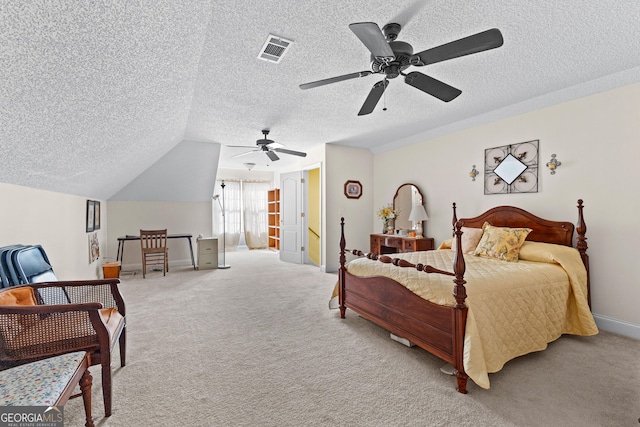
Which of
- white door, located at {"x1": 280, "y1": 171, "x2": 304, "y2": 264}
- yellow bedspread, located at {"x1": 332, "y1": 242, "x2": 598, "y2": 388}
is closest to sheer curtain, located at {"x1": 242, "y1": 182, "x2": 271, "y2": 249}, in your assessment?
white door, located at {"x1": 280, "y1": 171, "x2": 304, "y2": 264}

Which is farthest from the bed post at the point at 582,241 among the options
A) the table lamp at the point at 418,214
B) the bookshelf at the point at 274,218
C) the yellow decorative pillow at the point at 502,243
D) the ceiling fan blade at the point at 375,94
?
the bookshelf at the point at 274,218

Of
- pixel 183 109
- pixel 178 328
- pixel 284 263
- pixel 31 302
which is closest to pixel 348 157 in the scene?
pixel 284 263

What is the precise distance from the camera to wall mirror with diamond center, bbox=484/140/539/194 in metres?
3.57

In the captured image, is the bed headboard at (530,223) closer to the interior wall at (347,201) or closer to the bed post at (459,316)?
the bed post at (459,316)

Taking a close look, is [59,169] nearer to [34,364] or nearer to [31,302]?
[31,302]

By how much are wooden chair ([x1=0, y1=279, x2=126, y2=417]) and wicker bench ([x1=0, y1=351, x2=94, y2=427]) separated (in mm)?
127

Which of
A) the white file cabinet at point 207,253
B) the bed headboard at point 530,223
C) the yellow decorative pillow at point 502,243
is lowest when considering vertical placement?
the white file cabinet at point 207,253

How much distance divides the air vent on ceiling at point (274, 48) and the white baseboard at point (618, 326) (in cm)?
394

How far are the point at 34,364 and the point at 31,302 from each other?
0.58 metres

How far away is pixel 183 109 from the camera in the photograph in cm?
346

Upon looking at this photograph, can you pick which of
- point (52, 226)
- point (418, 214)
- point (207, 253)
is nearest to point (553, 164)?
point (418, 214)

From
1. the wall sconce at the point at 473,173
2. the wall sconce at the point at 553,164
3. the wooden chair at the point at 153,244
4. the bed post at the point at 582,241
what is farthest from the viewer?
the wooden chair at the point at 153,244

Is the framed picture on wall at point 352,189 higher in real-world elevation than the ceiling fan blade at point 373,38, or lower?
lower

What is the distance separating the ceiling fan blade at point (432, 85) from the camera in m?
2.21
